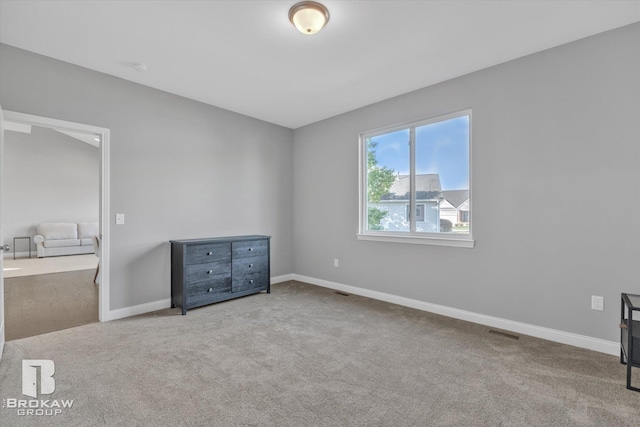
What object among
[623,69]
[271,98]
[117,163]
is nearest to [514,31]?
[623,69]

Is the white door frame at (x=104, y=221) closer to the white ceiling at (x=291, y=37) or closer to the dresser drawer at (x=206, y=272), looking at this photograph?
the white ceiling at (x=291, y=37)

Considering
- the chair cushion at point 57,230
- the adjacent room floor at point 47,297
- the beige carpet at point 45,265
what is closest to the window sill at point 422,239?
the adjacent room floor at point 47,297

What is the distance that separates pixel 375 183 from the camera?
163 inches

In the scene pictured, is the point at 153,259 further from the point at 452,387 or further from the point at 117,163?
the point at 452,387

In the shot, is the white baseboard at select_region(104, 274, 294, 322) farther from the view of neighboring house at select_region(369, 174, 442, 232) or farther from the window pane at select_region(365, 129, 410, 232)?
the view of neighboring house at select_region(369, 174, 442, 232)

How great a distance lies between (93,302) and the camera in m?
3.82

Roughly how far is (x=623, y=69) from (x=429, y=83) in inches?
62.2

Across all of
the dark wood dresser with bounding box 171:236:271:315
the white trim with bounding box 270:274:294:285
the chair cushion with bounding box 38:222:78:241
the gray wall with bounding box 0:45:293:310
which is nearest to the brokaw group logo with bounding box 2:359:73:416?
the gray wall with bounding box 0:45:293:310

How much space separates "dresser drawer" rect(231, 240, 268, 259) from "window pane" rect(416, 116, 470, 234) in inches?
82.8

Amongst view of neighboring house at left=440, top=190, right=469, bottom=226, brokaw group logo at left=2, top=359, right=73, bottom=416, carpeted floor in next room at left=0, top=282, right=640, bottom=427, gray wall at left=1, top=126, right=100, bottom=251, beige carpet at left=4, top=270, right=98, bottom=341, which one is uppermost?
gray wall at left=1, top=126, right=100, bottom=251

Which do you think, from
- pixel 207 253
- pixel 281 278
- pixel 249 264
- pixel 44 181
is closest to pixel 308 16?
pixel 207 253

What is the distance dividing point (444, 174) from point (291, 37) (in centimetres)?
217

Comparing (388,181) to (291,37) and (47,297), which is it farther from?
(47,297)

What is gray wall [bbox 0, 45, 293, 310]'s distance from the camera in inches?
113
